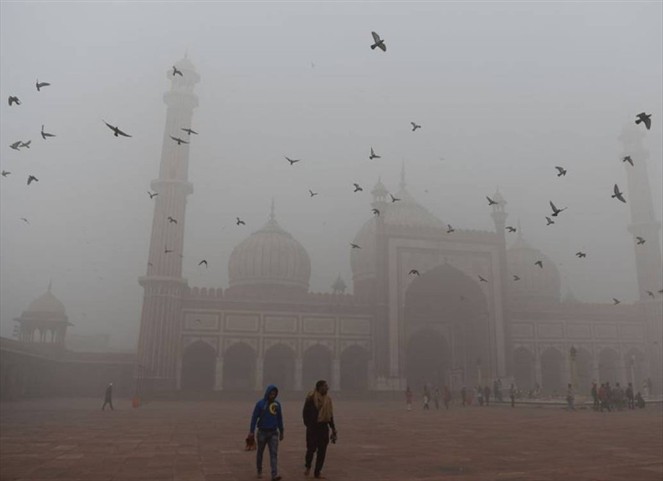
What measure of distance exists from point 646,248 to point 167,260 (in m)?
29.7

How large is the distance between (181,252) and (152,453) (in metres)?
21.9

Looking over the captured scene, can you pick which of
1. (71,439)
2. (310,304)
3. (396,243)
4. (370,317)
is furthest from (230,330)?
(71,439)

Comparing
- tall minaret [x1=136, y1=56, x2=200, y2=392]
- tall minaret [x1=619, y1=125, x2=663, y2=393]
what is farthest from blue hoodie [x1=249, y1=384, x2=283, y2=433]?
tall minaret [x1=619, y1=125, x2=663, y2=393]

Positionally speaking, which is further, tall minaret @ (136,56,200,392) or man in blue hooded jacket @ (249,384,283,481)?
tall minaret @ (136,56,200,392)

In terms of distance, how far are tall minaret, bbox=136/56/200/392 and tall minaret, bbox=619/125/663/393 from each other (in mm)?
28055

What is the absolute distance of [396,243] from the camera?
31.9 meters

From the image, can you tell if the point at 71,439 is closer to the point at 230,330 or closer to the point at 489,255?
the point at 230,330

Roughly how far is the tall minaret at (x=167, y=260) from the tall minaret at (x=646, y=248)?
28055 millimetres

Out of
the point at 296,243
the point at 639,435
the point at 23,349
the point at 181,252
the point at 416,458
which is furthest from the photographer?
the point at 296,243

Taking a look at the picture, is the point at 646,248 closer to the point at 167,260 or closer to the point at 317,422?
the point at 167,260

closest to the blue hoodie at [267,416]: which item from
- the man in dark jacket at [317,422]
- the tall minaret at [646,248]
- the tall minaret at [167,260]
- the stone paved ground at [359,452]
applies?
the man in dark jacket at [317,422]

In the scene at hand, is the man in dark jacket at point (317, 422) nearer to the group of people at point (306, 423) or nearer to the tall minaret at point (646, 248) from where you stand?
the group of people at point (306, 423)

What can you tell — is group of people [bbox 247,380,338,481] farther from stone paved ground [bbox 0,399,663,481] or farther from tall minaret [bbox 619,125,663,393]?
tall minaret [bbox 619,125,663,393]

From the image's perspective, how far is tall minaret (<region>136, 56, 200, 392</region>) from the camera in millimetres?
26328
